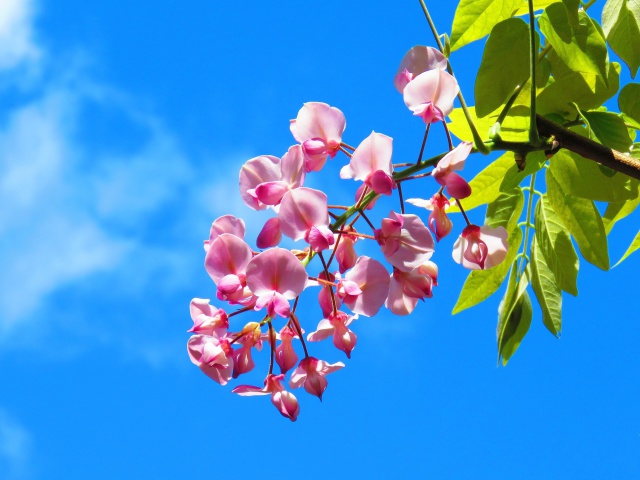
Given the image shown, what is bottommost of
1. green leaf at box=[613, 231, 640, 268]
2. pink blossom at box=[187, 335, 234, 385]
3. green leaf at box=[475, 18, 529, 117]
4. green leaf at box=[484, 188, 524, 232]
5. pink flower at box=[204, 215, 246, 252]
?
pink blossom at box=[187, 335, 234, 385]

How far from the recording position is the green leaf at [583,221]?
4.23 ft

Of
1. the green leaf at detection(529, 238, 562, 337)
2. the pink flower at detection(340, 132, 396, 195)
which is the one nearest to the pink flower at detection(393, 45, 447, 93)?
the pink flower at detection(340, 132, 396, 195)

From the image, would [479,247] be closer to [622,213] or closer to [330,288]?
[330,288]

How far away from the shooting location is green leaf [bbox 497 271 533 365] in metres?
1.45

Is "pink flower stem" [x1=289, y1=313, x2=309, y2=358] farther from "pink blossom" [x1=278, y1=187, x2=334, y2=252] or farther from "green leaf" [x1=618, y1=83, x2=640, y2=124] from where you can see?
"green leaf" [x1=618, y1=83, x2=640, y2=124]

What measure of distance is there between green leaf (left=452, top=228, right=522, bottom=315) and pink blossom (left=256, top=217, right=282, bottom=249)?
0.54 meters

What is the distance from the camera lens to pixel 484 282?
1.47 metres

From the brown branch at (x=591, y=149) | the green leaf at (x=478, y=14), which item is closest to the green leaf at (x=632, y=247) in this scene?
the brown branch at (x=591, y=149)

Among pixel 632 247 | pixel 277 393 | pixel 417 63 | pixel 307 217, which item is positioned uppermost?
pixel 417 63

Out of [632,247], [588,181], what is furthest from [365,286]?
[632,247]

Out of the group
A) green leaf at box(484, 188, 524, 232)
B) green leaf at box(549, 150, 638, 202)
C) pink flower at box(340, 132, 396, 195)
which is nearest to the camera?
pink flower at box(340, 132, 396, 195)

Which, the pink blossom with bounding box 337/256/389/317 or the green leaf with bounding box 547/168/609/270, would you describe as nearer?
the pink blossom with bounding box 337/256/389/317

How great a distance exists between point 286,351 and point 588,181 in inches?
21.4

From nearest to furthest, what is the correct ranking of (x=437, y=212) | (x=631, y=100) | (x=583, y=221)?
1. (x=437, y=212)
2. (x=631, y=100)
3. (x=583, y=221)
